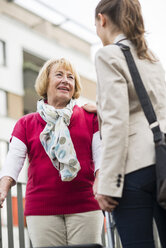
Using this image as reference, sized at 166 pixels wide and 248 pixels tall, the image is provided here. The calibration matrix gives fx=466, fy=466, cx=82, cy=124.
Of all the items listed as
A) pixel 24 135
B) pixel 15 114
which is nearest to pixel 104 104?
pixel 24 135

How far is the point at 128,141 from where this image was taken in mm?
2254

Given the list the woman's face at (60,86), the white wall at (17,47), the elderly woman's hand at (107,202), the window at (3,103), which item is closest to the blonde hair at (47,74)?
the woman's face at (60,86)

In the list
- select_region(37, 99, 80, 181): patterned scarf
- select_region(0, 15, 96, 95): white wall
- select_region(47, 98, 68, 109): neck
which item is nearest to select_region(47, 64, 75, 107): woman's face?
select_region(47, 98, 68, 109): neck

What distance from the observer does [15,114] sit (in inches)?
A: 963

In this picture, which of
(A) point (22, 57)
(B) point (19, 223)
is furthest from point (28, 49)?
(B) point (19, 223)

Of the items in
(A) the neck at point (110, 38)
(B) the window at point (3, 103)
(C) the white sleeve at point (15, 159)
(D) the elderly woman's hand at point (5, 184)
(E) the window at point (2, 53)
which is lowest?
(D) the elderly woman's hand at point (5, 184)

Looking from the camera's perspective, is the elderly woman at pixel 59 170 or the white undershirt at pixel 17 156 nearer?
the elderly woman at pixel 59 170

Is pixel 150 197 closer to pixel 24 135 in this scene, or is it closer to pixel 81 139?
pixel 81 139

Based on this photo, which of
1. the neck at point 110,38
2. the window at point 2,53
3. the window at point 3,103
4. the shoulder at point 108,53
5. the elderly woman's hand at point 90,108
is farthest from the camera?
the window at point 2,53

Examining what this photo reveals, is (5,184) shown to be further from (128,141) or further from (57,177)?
(128,141)

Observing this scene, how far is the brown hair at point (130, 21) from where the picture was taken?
2.45m

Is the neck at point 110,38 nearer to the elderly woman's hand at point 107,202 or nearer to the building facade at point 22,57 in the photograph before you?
the elderly woman's hand at point 107,202

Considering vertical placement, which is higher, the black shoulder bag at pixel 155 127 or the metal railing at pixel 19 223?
the black shoulder bag at pixel 155 127

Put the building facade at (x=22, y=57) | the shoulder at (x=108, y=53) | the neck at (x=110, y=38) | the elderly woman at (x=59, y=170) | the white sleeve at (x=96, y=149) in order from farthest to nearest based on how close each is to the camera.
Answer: the building facade at (x=22, y=57) → the white sleeve at (x=96, y=149) → the elderly woman at (x=59, y=170) → the neck at (x=110, y=38) → the shoulder at (x=108, y=53)
